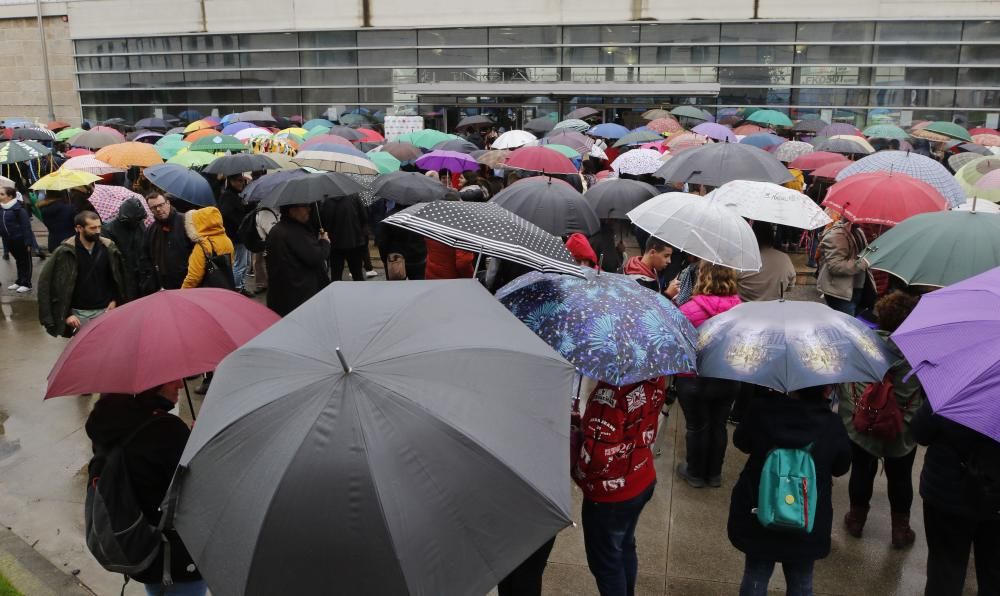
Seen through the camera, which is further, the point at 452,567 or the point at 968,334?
the point at 968,334

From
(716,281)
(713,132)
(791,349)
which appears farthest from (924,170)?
(713,132)

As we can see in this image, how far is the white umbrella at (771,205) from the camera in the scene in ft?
19.1

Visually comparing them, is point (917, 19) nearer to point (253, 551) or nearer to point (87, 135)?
point (87, 135)

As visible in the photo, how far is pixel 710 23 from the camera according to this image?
25.9 metres

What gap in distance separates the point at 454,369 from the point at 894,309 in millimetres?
3000

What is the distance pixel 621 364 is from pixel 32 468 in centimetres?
503

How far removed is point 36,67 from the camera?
3238 centimetres

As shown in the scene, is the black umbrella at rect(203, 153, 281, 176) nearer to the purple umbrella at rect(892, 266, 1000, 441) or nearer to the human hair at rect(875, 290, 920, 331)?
the human hair at rect(875, 290, 920, 331)

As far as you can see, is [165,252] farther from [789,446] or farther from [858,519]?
[858,519]

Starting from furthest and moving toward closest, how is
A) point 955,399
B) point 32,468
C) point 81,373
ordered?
1. point 32,468
2. point 81,373
3. point 955,399

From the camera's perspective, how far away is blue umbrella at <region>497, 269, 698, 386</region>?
3.06 m

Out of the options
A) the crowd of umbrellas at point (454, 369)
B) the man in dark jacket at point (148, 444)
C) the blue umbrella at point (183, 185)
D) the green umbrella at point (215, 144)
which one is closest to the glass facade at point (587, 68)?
the green umbrella at point (215, 144)

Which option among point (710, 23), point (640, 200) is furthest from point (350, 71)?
point (640, 200)

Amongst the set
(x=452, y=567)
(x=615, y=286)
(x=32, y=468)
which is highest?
(x=615, y=286)
